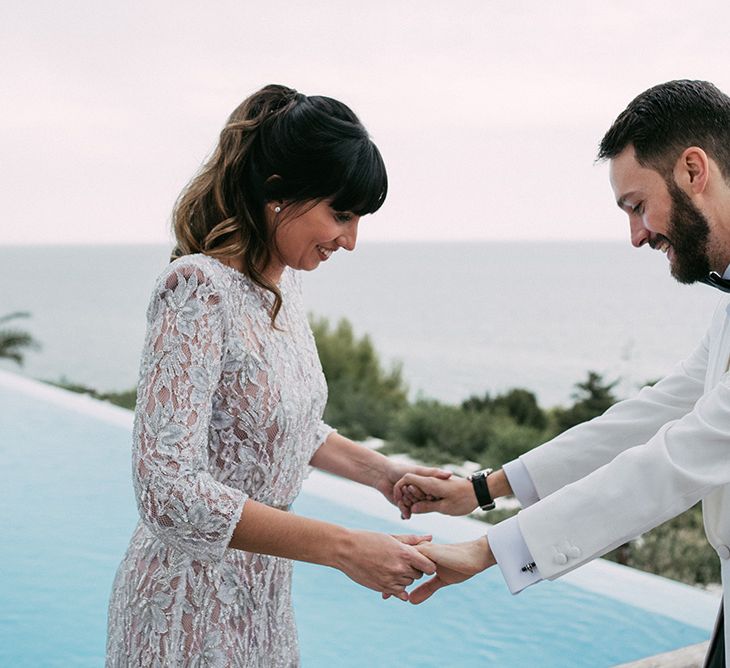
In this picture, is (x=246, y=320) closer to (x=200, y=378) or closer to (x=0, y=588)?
(x=200, y=378)

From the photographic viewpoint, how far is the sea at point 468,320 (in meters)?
16.1

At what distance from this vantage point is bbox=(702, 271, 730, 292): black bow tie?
1.90 metres

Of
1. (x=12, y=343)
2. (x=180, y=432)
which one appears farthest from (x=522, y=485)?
(x=12, y=343)

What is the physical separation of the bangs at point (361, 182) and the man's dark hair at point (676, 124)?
50 cm

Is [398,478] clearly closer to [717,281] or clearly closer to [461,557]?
[461,557]

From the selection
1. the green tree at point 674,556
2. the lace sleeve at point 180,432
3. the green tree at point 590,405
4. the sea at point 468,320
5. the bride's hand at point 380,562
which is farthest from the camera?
the sea at point 468,320

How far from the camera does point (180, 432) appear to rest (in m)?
1.58

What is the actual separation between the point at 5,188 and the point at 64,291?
185 inches

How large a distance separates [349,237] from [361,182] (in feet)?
0.42

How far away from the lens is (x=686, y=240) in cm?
193

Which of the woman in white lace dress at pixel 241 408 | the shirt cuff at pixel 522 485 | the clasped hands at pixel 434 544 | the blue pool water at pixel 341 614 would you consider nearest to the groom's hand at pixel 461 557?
the clasped hands at pixel 434 544

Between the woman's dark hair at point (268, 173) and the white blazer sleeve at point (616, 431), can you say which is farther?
the white blazer sleeve at point (616, 431)

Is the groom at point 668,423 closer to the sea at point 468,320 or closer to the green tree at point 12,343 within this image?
the sea at point 468,320

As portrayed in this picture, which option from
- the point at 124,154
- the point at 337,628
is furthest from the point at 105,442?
the point at 124,154
